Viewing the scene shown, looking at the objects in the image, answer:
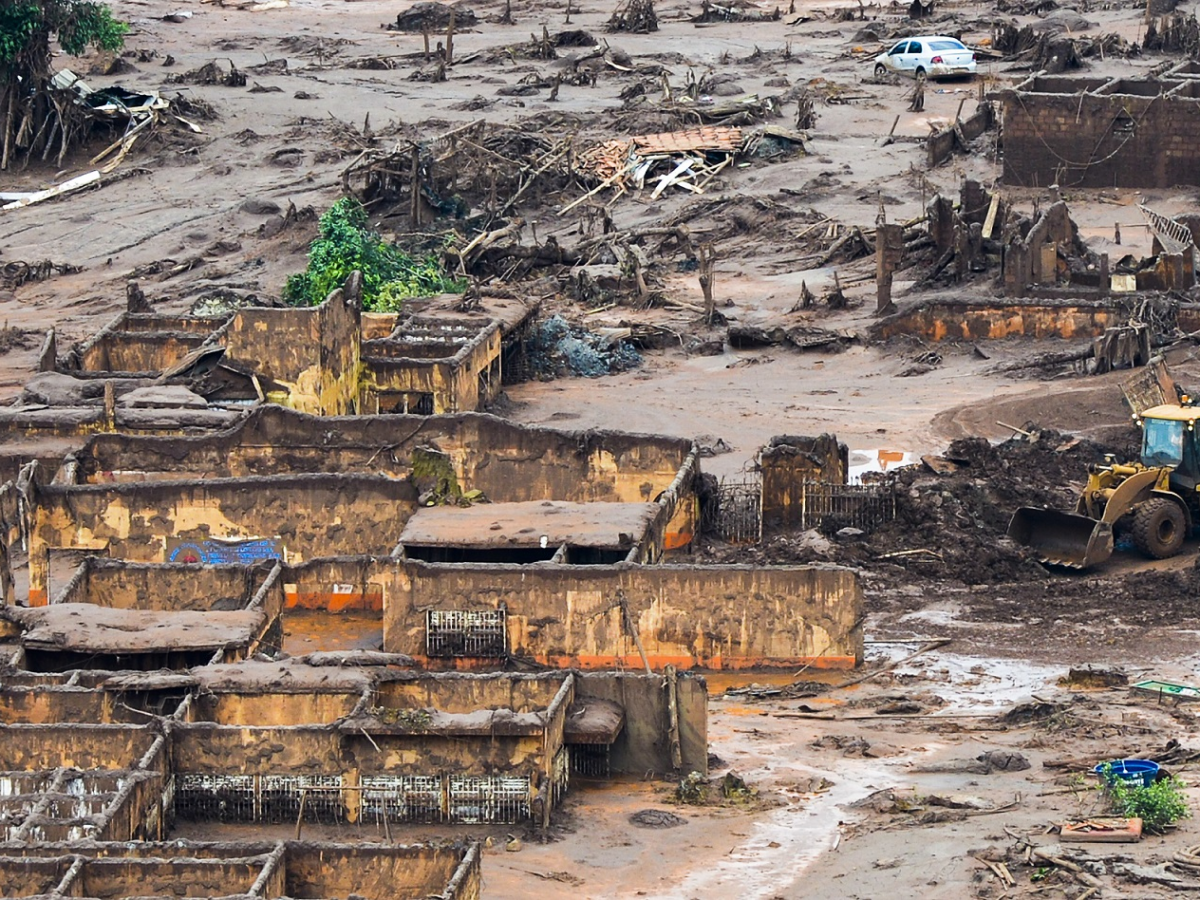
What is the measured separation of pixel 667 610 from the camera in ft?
88.7

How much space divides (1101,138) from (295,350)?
56.2ft

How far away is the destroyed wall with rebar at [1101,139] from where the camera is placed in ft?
150

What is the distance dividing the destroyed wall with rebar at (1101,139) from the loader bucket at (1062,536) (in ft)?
55.4

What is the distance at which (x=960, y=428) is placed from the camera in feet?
115

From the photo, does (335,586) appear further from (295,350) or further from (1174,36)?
(1174,36)

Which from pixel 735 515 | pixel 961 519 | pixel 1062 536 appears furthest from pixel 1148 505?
pixel 735 515

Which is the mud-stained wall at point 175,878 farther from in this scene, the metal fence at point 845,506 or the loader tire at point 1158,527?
the loader tire at point 1158,527

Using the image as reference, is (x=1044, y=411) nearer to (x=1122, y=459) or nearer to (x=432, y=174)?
(x=1122, y=459)

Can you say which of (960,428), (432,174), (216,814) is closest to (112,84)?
(432,174)

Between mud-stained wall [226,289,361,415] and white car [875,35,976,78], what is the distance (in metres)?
24.7

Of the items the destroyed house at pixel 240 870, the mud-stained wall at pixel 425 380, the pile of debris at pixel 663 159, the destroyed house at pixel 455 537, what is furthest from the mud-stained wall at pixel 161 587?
the pile of debris at pixel 663 159

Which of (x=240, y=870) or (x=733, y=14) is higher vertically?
(x=733, y=14)

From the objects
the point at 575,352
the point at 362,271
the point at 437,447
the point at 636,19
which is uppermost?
the point at 636,19

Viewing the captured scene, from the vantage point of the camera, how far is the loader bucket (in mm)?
29203
